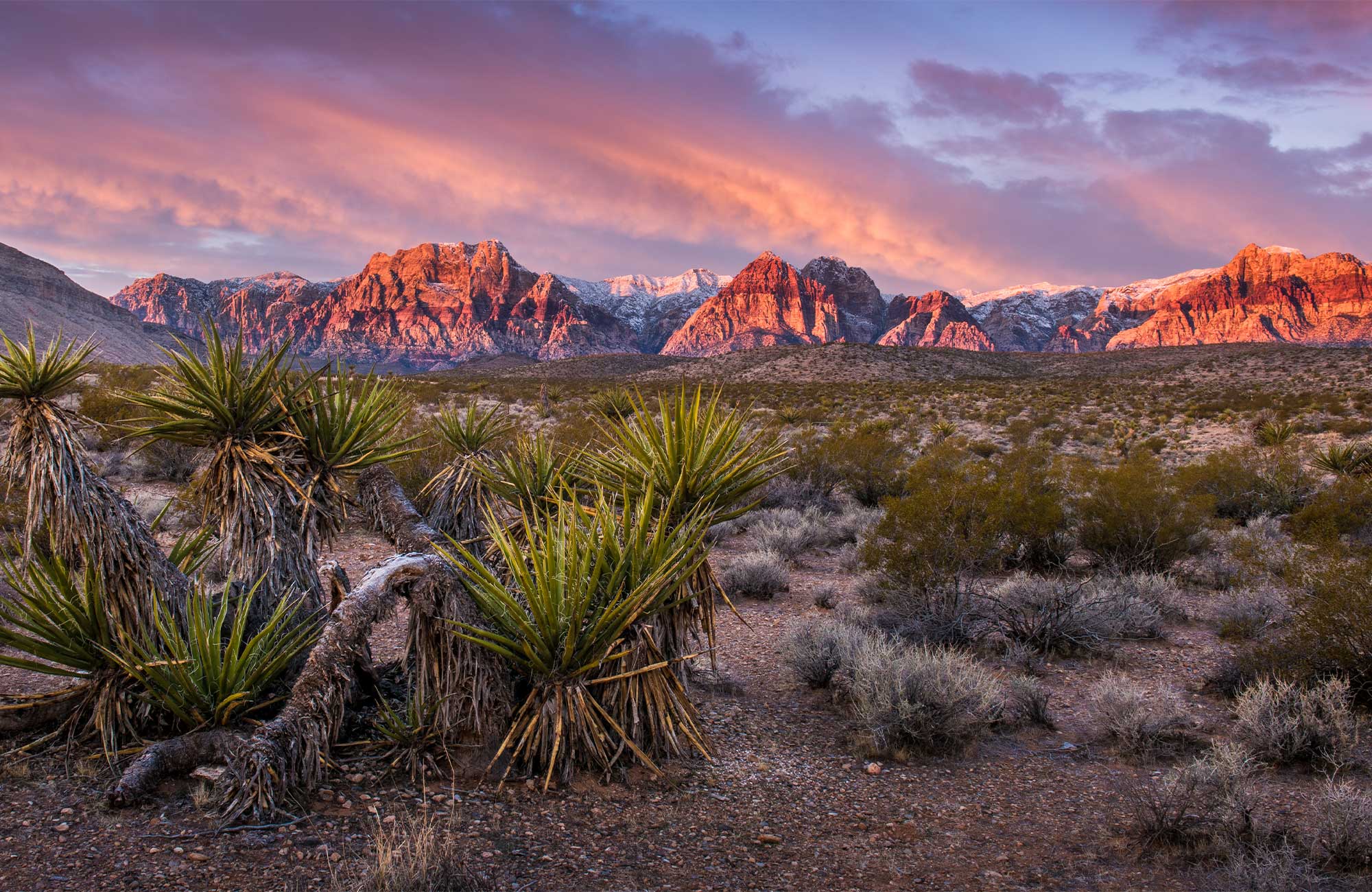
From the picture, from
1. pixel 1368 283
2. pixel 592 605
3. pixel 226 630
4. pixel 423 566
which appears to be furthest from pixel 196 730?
pixel 1368 283

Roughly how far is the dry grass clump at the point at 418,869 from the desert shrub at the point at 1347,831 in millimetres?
4278

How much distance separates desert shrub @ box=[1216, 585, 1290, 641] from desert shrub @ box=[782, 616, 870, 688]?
3867 millimetres

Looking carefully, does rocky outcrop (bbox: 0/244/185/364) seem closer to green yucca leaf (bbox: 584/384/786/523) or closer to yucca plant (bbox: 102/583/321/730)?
yucca plant (bbox: 102/583/321/730)

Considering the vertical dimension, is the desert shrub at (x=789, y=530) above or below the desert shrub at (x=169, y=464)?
below

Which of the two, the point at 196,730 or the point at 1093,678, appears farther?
the point at 1093,678

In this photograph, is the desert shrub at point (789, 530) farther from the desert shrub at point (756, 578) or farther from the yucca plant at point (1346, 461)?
the yucca plant at point (1346, 461)

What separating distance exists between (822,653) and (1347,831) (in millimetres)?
3648

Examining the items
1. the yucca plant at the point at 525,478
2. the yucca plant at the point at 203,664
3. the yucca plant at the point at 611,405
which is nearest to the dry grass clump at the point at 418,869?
the yucca plant at the point at 203,664

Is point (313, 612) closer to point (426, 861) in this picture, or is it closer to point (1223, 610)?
point (426, 861)

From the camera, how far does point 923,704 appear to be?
211 inches

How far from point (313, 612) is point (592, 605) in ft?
7.56

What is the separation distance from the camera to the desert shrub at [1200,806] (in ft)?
12.7

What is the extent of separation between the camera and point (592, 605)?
15.6 feet

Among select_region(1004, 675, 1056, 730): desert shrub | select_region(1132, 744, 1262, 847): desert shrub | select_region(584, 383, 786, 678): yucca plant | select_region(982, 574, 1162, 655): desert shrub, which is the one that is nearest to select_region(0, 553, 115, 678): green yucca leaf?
select_region(584, 383, 786, 678): yucca plant
